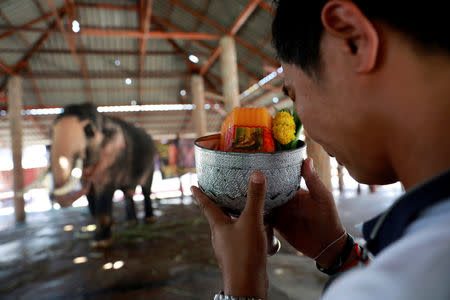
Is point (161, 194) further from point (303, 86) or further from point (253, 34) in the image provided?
point (303, 86)

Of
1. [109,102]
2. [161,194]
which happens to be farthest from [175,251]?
[109,102]

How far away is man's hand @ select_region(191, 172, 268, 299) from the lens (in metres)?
0.52

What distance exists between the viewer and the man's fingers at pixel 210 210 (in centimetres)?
61

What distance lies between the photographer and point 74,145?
2.74 meters

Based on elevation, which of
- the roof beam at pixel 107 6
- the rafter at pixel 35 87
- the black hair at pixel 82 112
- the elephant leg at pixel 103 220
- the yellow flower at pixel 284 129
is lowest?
the elephant leg at pixel 103 220

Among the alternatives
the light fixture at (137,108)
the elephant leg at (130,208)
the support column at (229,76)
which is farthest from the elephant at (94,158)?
the light fixture at (137,108)

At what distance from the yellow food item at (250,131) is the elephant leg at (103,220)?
2.94m

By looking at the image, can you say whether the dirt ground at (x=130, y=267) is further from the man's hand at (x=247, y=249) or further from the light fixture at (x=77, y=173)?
the man's hand at (x=247, y=249)

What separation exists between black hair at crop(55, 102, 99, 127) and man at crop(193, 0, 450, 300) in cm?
291

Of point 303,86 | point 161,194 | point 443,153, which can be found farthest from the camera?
point 161,194

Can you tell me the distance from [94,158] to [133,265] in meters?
1.24

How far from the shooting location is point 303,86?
45 centimetres

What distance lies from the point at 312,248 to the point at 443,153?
0.57 meters

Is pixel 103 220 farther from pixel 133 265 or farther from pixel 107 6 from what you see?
pixel 107 6
